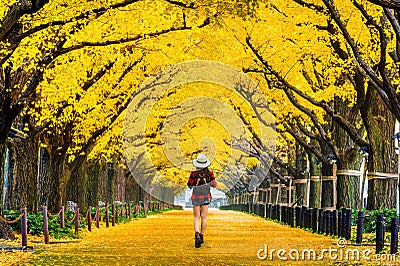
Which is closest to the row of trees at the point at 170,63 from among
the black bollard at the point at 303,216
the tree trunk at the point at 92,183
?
the black bollard at the point at 303,216

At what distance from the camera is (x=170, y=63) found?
86.3 ft

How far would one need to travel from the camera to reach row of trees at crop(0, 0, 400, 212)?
1817 cm

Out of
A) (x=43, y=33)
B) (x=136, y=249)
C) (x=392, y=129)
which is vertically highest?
(x=43, y=33)

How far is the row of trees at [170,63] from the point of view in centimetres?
1817

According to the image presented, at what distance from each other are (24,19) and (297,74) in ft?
46.9

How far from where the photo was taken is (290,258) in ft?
52.1

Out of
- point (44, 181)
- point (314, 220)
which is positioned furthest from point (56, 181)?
point (314, 220)

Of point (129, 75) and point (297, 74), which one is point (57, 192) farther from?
point (297, 74)

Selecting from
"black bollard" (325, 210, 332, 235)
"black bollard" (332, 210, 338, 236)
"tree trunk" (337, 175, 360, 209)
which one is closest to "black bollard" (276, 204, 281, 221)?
"tree trunk" (337, 175, 360, 209)

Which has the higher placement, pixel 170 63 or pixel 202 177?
pixel 170 63

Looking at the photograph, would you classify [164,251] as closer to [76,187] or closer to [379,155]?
[379,155]

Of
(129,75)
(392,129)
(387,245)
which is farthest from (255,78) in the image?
(387,245)

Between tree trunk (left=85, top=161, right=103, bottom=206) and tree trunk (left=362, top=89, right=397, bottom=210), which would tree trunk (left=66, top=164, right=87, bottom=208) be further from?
tree trunk (left=362, top=89, right=397, bottom=210)

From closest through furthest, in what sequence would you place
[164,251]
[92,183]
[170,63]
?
[164,251] → [170,63] → [92,183]
